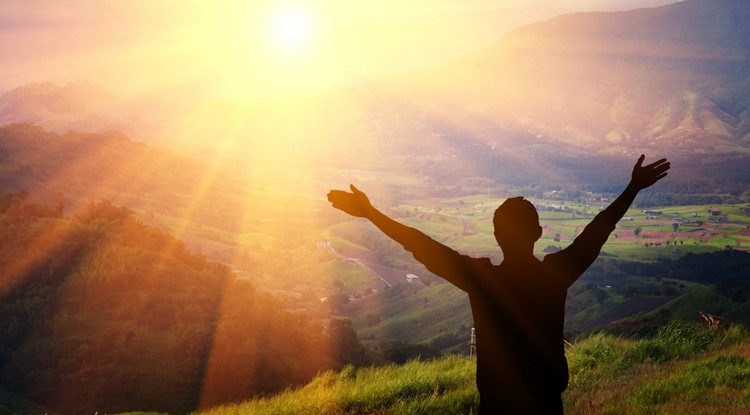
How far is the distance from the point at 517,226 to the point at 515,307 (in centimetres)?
72

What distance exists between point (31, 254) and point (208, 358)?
5511 centimetres

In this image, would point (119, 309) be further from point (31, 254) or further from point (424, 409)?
point (424, 409)

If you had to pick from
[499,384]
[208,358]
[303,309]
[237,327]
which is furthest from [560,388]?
[303,309]

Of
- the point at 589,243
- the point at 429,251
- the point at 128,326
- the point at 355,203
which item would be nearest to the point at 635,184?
the point at 589,243

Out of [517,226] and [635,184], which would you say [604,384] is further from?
[517,226]

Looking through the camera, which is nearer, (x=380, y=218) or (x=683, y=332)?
(x=380, y=218)

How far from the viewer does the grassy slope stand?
917 centimetres

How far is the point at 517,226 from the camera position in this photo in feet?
17.4

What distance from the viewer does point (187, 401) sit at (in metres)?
83.4

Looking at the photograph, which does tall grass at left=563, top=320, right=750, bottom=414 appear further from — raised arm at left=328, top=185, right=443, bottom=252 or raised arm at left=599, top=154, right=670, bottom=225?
raised arm at left=328, top=185, right=443, bottom=252

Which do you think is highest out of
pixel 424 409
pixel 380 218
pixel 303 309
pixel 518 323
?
pixel 380 218

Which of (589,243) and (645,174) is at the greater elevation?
(645,174)

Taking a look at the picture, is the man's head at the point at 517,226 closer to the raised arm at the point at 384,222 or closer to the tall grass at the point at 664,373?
the raised arm at the point at 384,222

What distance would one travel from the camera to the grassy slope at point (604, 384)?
30.1 ft
